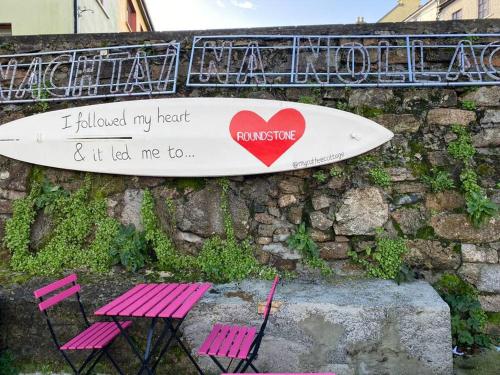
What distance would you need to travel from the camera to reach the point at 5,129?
151 inches

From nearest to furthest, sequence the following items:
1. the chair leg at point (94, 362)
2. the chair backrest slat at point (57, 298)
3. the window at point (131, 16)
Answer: the chair backrest slat at point (57, 298)
the chair leg at point (94, 362)
the window at point (131, 16)

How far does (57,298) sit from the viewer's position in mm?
2805

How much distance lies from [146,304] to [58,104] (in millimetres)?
2292

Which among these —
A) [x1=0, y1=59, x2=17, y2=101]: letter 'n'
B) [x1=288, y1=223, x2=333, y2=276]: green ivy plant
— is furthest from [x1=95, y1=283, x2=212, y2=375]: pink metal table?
[x1=0, y1=59, x2=17, y2=101]: letter 'n'

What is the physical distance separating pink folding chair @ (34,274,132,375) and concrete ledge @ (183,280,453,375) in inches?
21.6

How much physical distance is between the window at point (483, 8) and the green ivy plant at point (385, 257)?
2062cm

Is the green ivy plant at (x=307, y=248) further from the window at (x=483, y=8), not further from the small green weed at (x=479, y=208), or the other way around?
the window at (x=483, y=8)

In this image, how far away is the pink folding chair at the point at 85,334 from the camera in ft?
8.93

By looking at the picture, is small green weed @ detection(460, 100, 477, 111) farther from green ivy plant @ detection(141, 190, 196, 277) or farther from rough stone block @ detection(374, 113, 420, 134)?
green ivy plant @ detection(141, 190, 196, 277)

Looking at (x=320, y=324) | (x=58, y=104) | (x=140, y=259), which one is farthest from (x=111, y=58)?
(x=320, y=324)

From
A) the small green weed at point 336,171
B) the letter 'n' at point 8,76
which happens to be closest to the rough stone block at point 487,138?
the small green weed at point 336,171

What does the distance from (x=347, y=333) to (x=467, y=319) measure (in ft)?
3.67

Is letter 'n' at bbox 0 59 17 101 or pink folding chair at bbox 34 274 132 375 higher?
letter 'n' at bbox 0 59 17 101

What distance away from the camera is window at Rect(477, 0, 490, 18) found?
19562 millimetres
